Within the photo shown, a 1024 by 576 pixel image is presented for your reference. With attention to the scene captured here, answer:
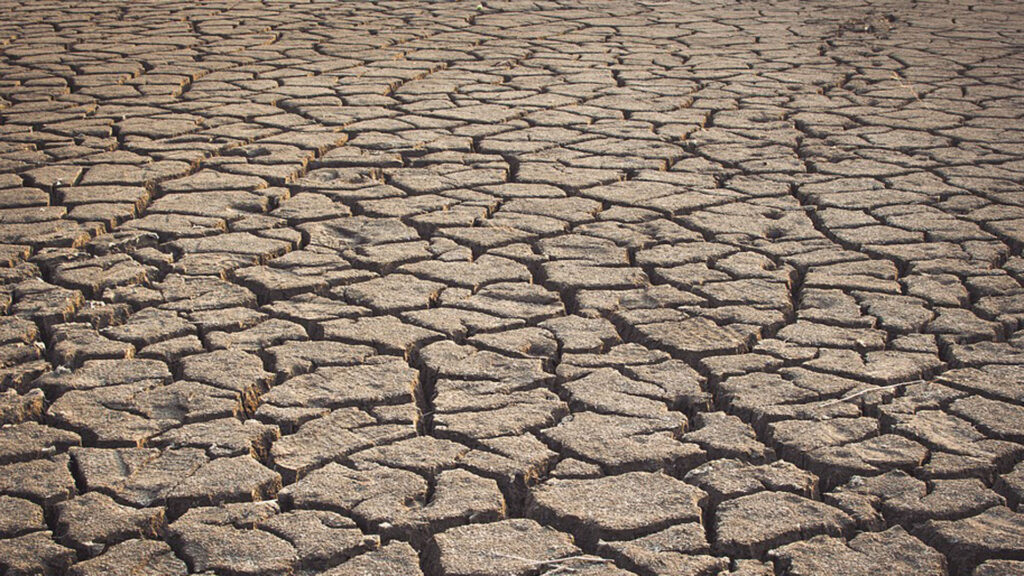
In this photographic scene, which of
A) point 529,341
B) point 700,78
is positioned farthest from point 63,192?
point 700,78

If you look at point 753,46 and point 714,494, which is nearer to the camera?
point 714,494

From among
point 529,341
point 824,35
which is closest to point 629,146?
point 529,341

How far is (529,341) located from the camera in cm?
285

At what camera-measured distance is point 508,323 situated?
295 cm

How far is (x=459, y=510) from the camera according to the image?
213cm

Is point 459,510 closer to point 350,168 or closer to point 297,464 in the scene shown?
point 297,464

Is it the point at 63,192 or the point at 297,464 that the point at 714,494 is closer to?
the point at 297,464

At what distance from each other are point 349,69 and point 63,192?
7.34ft

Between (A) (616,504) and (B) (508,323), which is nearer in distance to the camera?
(A) (616,504)

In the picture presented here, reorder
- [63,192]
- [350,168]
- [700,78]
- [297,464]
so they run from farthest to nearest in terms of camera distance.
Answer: [700,78] → [350,168] → [63,192] → [297,464]

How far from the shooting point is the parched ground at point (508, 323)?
2.09 m

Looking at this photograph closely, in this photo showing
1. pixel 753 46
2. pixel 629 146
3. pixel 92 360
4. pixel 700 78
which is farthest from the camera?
pixel 753 46

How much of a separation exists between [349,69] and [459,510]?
13.5 feet

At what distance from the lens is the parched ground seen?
2090mm
